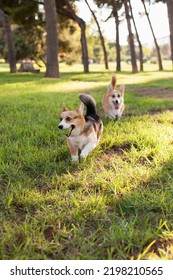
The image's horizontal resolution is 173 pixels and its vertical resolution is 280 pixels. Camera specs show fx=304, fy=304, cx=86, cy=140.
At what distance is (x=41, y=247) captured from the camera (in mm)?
1794

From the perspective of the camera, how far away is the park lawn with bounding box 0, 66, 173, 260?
1.81m

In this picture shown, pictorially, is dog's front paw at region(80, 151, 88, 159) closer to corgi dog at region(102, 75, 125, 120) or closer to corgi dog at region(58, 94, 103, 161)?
corgi dog at region(58, 94, 103, 161)

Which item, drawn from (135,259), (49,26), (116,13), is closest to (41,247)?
(135,259)

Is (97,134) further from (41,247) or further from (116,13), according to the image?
(116,13)

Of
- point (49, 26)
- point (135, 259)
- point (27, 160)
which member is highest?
point (49, 26)

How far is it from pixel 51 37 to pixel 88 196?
13.1 m

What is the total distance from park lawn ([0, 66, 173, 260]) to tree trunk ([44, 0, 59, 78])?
11.0m

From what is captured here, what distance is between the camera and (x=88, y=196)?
2455mm

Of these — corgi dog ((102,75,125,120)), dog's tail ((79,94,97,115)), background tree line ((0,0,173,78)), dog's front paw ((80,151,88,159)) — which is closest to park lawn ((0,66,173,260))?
dog's front paw ((80,151,88,159))

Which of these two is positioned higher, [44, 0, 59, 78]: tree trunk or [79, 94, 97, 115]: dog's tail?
[44, 0, 59, 78]: tree trunk

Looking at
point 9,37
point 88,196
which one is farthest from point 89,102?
point 9,37

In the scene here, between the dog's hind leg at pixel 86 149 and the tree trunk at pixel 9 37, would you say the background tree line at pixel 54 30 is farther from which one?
the dog's hind leg at pixel 86 149

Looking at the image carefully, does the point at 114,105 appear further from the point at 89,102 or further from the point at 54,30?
the point at 54,30
